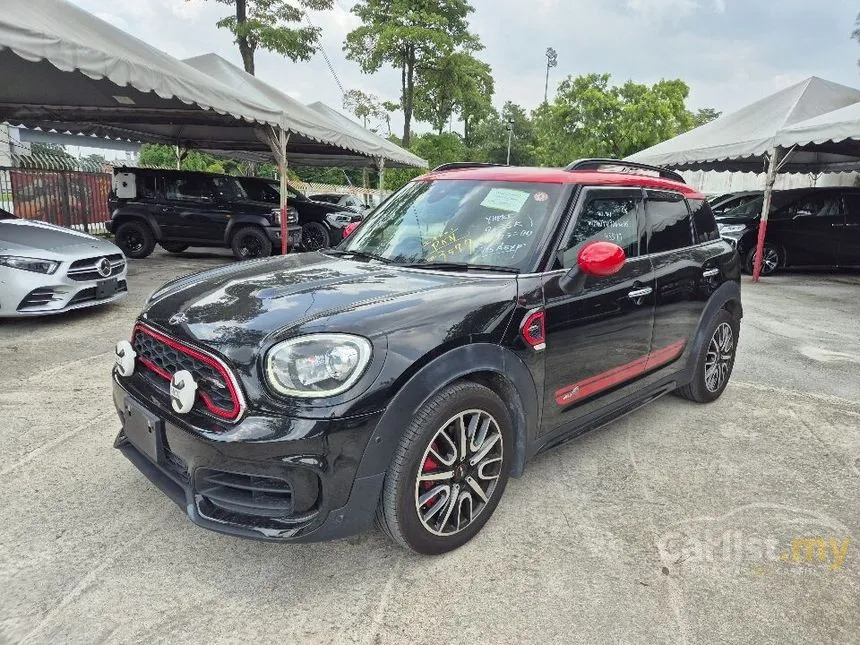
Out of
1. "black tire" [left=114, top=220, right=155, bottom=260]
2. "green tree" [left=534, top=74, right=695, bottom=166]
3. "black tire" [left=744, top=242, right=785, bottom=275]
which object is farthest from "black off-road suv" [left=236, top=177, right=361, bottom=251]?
"green tree" [left=534, top=74, right=695, bottom=166]

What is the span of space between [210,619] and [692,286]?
10.6 ft

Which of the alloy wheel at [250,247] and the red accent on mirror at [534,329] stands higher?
the red accent on mirror at [534,329]

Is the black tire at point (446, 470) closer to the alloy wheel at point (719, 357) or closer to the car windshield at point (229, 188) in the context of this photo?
the alloy wheel at point (719, 357)

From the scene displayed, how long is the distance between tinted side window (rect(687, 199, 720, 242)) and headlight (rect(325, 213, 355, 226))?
9.84 m

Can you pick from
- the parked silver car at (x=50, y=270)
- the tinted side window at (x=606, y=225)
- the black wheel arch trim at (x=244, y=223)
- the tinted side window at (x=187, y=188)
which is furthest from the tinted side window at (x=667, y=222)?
the tinted side window at (x=187, y=188)

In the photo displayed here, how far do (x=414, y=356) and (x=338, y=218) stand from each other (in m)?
11.5

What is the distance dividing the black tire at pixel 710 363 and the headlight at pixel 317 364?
2797 millimetres

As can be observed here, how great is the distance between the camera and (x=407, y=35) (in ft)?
73.5

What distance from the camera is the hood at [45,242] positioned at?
18.2 ft

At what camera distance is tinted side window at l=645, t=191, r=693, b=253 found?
3.45 metres

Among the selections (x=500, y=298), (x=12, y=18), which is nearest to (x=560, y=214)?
(x=500, y=298)

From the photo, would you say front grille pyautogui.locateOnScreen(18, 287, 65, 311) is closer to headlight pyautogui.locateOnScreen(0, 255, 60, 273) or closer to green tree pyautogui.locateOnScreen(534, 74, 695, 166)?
headlight pyautogui.locateOnScreen(0, 255, 60, 273)

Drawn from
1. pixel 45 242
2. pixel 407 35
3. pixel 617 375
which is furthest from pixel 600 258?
pixel 407 35

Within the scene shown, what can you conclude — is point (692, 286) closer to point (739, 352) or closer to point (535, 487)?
point (535, 487)
